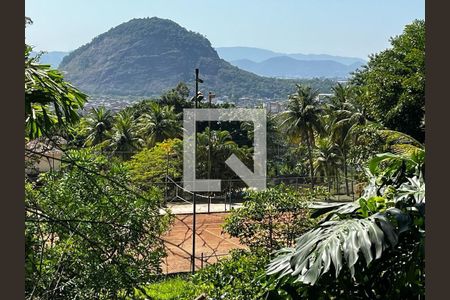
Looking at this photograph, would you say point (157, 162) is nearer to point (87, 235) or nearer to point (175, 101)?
point (175, 101)

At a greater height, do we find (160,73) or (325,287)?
(160,73)

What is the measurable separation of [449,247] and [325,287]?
2598 millimetres

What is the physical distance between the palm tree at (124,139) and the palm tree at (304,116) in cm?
661

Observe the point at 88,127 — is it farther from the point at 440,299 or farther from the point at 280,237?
the point at 440,299

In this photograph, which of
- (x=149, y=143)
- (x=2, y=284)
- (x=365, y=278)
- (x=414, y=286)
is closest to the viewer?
(x=2, y=284)

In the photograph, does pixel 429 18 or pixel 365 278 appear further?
pixel 365 278

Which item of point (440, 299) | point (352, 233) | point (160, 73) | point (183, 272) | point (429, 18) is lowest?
point (183, 272)

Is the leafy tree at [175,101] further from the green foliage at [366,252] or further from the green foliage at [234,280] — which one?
the green foliage at [366,252]

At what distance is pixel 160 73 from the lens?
403 ft

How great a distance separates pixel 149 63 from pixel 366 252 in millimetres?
124485

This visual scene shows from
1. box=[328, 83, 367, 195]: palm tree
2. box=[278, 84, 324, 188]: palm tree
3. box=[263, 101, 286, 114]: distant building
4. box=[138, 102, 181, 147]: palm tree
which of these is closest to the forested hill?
box=[263, 101, 286, 114]: distant building

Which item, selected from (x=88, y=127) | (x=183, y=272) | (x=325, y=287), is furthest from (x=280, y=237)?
(x=88, y=127)

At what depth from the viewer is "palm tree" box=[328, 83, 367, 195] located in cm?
1952

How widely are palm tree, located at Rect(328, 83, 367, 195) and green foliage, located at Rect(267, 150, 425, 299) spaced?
1543 cm
